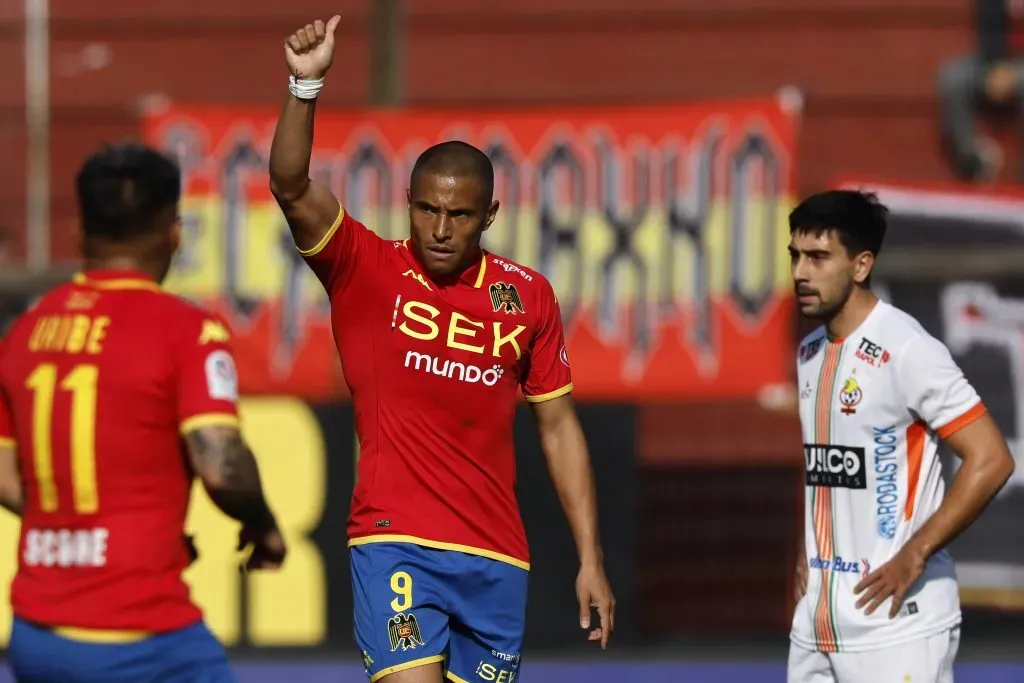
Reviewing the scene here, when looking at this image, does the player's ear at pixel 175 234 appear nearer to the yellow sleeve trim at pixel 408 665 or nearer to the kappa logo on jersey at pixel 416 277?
the kappa logo on jersey at pixel 416 277

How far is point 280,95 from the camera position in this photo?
1107 cm

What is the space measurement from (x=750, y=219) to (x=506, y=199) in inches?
54.6

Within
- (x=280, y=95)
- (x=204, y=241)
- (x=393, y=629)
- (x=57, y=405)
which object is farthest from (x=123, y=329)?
(x=280, y=95)

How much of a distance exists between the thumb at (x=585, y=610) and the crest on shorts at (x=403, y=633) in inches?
20.0

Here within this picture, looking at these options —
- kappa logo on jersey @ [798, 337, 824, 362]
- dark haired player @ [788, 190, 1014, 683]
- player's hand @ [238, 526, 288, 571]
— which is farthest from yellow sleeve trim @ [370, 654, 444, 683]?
kappa logo on jersey @ [798, 337, 824, 362]

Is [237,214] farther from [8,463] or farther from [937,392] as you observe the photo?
[8,463]

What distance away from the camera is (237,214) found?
9.08 meters

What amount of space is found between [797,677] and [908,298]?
3.64 meters

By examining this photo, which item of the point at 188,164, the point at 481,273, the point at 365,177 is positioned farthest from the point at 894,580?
the point at 188,164

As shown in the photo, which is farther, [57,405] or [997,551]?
[997,551]

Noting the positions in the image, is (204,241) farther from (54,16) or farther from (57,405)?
(57,405)

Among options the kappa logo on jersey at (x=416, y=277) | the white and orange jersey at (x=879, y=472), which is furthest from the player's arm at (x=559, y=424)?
the white and orange jersey at (x=879, y=472)

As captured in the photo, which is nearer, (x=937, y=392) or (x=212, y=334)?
(x=212, y=334)

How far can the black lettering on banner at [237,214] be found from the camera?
29.5ft
